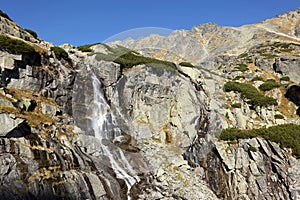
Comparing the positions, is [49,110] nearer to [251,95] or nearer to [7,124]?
[7,124]

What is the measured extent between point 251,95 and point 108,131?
701 inches

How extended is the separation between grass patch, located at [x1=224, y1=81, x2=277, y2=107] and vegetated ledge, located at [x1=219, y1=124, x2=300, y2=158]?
5794 millimetres

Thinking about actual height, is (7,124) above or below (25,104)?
below

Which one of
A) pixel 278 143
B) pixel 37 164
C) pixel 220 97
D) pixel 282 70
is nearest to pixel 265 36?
pixel 282 70

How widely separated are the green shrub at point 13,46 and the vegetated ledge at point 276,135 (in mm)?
18139

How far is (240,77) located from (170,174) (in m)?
25.8

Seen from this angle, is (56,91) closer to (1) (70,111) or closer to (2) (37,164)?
(1) (70,111)

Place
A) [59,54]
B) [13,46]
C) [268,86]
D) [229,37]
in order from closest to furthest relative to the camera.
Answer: [13,46], [59,54], [268,86], [229,37]

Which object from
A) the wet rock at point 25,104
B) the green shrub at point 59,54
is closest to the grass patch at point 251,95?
the green shrub at point 59,54

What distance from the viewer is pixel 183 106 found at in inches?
993

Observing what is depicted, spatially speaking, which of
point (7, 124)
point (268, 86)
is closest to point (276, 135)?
point (268, 86)

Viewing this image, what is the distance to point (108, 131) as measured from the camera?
22.5m

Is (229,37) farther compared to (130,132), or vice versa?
(229,37)

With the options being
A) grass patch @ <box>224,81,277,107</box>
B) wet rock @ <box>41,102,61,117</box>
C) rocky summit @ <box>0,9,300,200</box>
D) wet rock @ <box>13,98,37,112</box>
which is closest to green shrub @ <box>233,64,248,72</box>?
grass patch @ <box>224,81,277,107</box>
